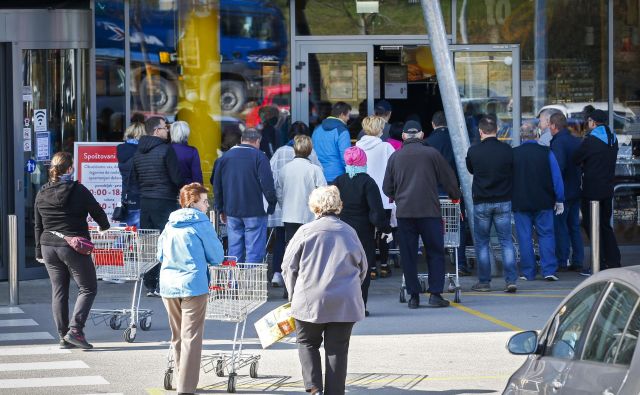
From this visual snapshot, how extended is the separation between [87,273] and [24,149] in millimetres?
5487

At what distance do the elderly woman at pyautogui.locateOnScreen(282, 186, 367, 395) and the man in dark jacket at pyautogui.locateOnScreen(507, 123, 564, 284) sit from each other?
6856mm

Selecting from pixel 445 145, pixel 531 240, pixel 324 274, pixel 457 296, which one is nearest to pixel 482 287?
pixel 457 296

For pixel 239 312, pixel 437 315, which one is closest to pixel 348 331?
pixel 239 312

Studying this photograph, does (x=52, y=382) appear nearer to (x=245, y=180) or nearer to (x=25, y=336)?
(x=25, y=336)

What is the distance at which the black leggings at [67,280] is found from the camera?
11.2m

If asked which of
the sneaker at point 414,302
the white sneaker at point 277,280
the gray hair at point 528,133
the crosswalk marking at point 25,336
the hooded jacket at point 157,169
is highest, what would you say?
the gray hair at point 528,133

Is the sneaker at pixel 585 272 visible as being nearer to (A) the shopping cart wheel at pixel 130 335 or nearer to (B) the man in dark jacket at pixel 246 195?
(B) the man in dark jacket at pixel 246 195

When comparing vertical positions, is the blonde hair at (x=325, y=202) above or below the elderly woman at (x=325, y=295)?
above

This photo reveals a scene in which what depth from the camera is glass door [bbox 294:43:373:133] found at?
18.6 m

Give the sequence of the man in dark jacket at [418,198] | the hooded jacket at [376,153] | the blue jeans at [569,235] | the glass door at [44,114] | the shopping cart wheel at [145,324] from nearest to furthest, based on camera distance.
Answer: the shopping cart wheel at [145,324]
the man in dark jacket at [418,198]
the hooded jacket at [376,153]
the blue jeans at [569,235]
the glass door at [44,114]

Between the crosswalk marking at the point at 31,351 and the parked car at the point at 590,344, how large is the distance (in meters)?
6.19

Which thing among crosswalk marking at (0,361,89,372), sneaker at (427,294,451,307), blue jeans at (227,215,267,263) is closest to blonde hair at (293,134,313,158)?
blue jeans at (227,215,267,263)

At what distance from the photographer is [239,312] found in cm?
961

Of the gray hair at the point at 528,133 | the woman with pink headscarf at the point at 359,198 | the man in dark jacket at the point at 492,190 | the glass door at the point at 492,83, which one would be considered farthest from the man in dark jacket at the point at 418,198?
the glass door at the point at 492,83
